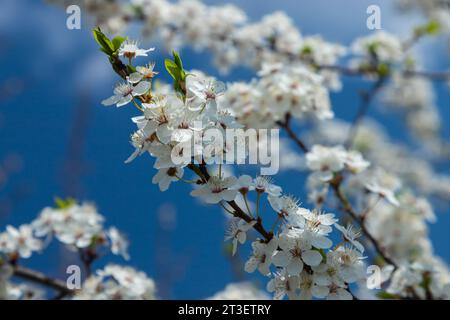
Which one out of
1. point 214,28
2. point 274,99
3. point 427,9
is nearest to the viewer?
point 274,99

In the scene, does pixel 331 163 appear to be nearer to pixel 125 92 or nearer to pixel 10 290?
pixel 125 92

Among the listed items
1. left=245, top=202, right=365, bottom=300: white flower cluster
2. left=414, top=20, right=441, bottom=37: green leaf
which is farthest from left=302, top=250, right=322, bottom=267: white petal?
left=414, top=20, right=441, bottom=37: green leaf

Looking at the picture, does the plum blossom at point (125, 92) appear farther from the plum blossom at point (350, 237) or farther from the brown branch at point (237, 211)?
the plum blossom at point (350, 237)

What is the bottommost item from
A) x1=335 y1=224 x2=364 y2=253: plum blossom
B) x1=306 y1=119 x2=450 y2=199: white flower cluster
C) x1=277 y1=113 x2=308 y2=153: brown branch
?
x1=335 y1=224 x2=364 y2=253: plum blossom

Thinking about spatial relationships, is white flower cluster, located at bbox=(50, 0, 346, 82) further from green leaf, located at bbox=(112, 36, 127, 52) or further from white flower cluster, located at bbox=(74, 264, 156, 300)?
green leaf, located at bbox=(112, 36, 127, 52)

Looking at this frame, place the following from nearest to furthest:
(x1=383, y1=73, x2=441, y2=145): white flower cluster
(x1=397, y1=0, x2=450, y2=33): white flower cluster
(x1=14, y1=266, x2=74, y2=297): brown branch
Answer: (x1=14, y1=266, x2=74, y2=297): brown branch
(x1=397, y1=0, x2=450, y2=33): white flower cluster
(x1=383, y1=73, x2=441, y2=145): white flower cluster

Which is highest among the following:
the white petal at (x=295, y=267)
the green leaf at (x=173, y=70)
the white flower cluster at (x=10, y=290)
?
the green leaf at (x=173, y=70)

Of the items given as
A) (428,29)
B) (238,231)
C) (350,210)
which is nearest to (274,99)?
(350,210)

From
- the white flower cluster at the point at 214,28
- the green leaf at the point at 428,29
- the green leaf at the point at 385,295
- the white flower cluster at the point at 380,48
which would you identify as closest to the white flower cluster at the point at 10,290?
the green leaf at the point at 385,295
